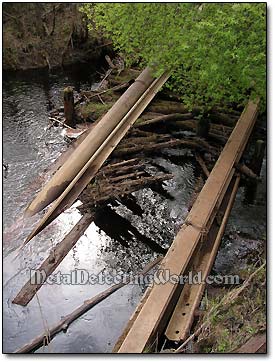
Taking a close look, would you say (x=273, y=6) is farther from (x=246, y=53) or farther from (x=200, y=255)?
(x=200, y=255)

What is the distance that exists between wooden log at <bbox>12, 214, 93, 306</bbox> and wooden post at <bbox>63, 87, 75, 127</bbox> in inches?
142

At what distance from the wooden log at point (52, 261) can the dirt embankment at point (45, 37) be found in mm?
8366

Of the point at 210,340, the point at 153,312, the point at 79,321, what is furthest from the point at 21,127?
the point at 210,340

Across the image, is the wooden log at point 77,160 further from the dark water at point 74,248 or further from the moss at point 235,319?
the moss at point 235,319

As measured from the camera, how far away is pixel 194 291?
18.3 feet

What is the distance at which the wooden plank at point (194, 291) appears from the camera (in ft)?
16.5

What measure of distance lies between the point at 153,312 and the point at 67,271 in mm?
1753

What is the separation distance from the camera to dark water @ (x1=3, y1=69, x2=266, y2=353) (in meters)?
5.50

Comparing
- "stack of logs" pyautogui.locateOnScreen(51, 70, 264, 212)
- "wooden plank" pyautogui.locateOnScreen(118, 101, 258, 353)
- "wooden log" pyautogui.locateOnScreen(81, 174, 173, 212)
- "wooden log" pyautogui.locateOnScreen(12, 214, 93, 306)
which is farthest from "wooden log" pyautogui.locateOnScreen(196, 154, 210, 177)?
"wooden log" pyautogui.locateOnScreen(12, 214, 93, 306)

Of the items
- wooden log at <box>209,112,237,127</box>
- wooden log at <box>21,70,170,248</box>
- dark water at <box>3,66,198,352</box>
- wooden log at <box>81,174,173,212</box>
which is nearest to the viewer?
dark water at <box>3,66,198,352</box>

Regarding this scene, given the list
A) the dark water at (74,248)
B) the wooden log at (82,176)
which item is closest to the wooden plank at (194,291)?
the dark water at (74,248)

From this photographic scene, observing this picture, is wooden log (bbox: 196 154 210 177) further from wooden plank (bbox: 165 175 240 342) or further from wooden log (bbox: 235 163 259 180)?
wooden plank (bbox: 165 175 240 342)

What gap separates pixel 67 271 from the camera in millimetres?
6184

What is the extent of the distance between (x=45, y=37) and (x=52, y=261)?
33.8ft
